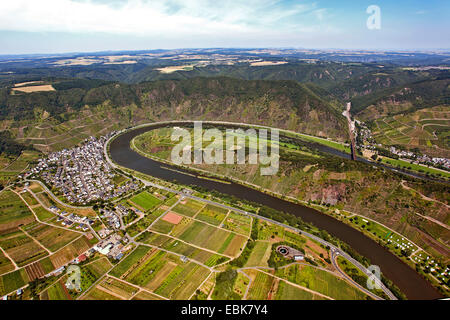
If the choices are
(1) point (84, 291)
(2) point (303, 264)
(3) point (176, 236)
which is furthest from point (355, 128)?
(1) point (84, 291)

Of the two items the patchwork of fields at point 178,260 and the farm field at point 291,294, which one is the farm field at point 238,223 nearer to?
the patchwork of fields at point 178,260

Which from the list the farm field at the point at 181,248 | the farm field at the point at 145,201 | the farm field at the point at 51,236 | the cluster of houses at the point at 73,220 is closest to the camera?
the farm field at the point at 181,248

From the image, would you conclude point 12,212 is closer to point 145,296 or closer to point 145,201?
point 145,201

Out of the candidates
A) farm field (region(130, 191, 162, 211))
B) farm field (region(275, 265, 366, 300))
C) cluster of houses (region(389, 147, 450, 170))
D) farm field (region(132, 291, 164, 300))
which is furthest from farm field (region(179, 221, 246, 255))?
cluster of houses (region(389, 147, 450, 170))

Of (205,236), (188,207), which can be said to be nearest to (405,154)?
(188,207)

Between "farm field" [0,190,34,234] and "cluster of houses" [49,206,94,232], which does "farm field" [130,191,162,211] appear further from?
"farm field" [0,190,34,234]

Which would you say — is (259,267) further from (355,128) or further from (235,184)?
(355,128)

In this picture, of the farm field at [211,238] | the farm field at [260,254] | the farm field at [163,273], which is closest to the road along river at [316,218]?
the farm field at [260,254]
